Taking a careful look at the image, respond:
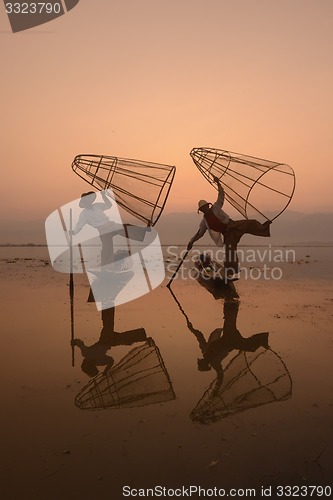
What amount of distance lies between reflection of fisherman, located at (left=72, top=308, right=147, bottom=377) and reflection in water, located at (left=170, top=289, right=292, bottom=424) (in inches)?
58.0

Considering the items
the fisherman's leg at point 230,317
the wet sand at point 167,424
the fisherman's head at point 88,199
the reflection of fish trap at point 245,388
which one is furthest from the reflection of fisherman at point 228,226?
the reflection of fish trap at point 245,388

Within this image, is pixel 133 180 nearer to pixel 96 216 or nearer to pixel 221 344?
pixel 96 216

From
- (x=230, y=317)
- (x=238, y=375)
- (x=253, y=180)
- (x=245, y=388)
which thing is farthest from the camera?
(x=253, y=180)

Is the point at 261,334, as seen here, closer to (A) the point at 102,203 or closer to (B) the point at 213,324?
(B) the point at 213,324

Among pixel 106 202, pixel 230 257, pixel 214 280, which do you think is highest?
pixel 106 202

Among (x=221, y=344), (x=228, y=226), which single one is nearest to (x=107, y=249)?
(x=228, y=226)

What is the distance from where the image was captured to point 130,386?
19.0ft

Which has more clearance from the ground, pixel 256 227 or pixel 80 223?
pixel 80 223

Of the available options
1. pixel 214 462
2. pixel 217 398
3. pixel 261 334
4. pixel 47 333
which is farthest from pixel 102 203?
pixel 214 462

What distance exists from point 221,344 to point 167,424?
11.8 ft

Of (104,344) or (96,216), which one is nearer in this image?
(104,344)

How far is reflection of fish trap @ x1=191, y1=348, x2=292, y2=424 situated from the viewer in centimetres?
502

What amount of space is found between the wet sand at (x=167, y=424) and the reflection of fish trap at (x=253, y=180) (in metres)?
5.87

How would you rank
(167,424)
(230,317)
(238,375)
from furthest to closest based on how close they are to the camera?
(230,317) < (238,375) < (167,424)
